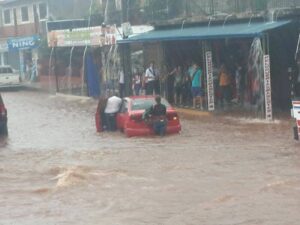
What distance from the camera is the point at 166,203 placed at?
1348 centimetres

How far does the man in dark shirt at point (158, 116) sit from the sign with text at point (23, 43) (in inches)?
1269

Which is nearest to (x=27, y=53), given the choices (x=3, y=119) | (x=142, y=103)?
(x=3, y=119)

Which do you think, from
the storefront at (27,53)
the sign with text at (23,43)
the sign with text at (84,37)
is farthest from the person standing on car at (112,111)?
the sign with text at (23,43)

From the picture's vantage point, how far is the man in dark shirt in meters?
22.6

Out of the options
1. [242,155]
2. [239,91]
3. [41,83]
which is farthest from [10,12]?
[242,155]

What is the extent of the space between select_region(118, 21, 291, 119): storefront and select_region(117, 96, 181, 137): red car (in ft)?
10.7

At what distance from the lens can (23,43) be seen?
56125mm

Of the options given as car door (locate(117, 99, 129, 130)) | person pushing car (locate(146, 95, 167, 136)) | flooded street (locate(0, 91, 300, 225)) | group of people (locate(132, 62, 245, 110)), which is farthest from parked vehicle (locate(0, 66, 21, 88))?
person pushing car (locate(146, 95, 167, 136))

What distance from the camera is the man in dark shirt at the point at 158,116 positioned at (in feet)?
74.2

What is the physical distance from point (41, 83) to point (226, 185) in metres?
39.5

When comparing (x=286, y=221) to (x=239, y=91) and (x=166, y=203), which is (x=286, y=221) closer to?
(x=166, y=203)

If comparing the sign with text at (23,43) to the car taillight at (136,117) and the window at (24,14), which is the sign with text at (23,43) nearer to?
the window at (24,14)

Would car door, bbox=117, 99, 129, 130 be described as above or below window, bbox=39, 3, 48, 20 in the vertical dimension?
below

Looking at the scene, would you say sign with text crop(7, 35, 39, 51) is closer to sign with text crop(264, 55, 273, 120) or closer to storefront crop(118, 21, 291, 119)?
storefront crop(118, 21, 291, 119)
